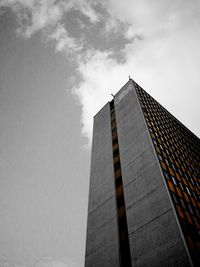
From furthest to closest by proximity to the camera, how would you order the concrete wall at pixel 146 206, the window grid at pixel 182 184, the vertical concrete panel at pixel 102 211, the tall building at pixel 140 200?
the vertical concrete panel at pixel 102 211 < the window grid at pixel 182 184 < the tall building at pixel 140 200 < the concrete wall at pixel 146 206

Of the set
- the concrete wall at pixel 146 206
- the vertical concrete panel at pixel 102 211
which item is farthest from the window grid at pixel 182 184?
the vertical concrete panel at pixel 102 211

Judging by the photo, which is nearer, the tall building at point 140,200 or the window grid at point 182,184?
the tall building at point 140,200

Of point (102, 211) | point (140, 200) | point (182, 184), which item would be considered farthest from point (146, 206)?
point (102, 211)

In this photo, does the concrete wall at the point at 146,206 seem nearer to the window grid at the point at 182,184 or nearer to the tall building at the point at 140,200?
the tall building at the point at 140,200

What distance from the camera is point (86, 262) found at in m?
30.9

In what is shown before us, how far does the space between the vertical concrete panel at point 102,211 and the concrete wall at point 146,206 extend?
2778 mm

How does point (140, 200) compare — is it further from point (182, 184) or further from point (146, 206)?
point (182, 184)

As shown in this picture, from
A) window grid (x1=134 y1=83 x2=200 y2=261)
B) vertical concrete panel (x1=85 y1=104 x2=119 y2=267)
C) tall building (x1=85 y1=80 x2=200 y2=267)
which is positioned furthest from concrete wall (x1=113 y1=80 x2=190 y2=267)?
vertical concrete panel (x1=85 y1=104 x2=119 y2=267)

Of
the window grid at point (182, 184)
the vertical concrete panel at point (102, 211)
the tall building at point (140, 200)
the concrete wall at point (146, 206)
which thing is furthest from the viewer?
the vertical concrete panel at point (102, 211)

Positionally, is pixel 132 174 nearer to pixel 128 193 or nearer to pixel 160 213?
pixel 128 193

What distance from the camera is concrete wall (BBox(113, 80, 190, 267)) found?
22516 mm

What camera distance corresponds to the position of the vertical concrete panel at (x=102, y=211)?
28.9 meters

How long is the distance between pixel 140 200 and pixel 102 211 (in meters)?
7.47

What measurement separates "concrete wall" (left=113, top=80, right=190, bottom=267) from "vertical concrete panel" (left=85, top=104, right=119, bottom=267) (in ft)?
9.11
